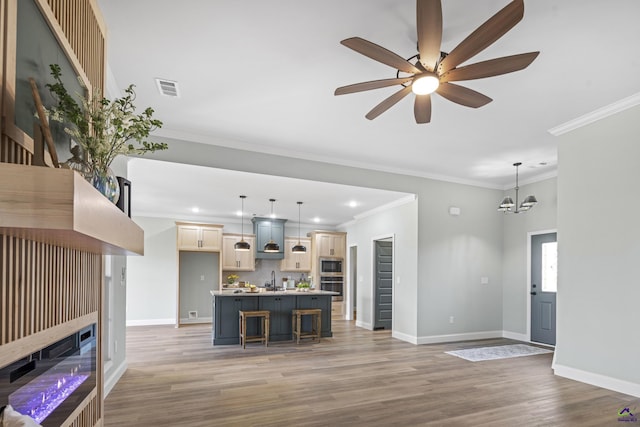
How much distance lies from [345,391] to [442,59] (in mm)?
3374

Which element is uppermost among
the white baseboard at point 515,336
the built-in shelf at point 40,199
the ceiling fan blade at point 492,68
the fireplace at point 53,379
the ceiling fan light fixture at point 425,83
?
the ceiling fan blade at point 492,68

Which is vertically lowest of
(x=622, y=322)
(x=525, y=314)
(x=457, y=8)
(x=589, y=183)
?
(x=525, y=314)

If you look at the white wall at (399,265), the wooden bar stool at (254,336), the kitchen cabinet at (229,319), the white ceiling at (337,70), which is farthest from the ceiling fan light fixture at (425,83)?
the kitchen cabinet at (229,319)

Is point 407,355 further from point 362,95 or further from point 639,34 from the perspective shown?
point 639,34

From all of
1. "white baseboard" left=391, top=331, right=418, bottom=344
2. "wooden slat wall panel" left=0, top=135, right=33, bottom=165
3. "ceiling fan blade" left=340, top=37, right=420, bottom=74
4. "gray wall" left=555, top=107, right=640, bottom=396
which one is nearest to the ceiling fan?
"ceiling fan blade" left=340, top=37, right=420, bottom=74

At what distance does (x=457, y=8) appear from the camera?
102 inches

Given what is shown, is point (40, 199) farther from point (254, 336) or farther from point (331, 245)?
point (331, 245)

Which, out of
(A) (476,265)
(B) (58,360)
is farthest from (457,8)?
(A) (476,265)

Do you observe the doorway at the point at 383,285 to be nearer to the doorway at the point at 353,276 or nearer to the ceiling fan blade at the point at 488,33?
the doorway at the point at 353,276

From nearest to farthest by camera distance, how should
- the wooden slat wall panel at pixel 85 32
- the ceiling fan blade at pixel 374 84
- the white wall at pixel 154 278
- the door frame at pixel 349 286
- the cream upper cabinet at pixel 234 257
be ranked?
1. the wooden slat wall panel at pixel 85 32
2. the ceiling fan blade at pixel 374 84
3. the white wall at pixel 154 278
4. the cream upper cabinet at pixel 234 257
5. the door frame at pixel 349 286

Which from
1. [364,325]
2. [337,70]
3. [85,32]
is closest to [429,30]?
[337,70]

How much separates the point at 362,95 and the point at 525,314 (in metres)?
5.44

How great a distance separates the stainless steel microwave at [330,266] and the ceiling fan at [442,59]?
7.51 metres

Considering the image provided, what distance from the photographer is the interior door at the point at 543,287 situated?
21.4 feet
